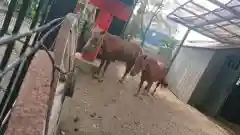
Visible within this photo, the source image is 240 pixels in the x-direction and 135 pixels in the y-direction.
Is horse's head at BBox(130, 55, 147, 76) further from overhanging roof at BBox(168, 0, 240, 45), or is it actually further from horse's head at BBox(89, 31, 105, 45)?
overhanging roof at BBox(168, 0, 240, 45)

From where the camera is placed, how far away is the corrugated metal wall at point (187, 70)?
13628mm

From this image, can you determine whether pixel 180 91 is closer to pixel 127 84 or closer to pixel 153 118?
pixel 127 84

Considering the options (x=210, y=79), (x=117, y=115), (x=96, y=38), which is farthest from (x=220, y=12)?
(x=210, y=79)

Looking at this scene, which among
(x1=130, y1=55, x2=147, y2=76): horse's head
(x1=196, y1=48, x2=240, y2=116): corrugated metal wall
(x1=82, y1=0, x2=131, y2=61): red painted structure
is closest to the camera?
(x1=82, y1=0, x2=131, y2=61): red painted structure

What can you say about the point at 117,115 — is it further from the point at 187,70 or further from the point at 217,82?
the point at 187,70

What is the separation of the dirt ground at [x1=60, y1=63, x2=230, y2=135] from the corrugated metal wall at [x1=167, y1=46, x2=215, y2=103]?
3581 millimetres

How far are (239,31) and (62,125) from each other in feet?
22.6

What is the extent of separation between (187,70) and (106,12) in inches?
308

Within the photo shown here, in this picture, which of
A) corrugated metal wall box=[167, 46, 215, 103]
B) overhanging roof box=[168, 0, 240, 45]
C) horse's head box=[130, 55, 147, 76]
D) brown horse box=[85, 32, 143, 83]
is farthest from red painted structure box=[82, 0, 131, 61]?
corrugated metal wall box=[167, 46, 215, 103]

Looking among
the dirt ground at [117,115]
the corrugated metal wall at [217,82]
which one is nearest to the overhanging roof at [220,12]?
the corrugated metal wall at [217,82]

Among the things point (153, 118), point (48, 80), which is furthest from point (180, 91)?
point (48, 80)

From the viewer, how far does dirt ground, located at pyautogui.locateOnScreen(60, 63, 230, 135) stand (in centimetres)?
569

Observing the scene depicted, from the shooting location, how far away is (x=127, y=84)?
10.7 m

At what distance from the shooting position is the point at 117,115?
22.6ft
